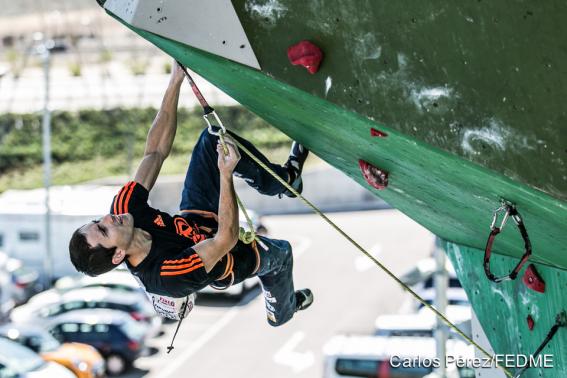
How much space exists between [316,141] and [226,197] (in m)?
0.63

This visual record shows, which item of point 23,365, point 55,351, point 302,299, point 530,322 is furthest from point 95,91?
point 530,322

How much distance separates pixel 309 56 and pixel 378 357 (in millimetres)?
10895

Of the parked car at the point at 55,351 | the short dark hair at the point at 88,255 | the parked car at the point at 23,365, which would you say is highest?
the parked car at the point at 55,351

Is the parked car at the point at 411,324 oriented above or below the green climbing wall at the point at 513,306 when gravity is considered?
above

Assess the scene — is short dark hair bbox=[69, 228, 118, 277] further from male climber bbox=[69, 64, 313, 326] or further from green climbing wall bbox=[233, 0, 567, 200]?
green climbing wall bbox=[233, 0, 567, 200]

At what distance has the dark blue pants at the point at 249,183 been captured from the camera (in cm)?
476

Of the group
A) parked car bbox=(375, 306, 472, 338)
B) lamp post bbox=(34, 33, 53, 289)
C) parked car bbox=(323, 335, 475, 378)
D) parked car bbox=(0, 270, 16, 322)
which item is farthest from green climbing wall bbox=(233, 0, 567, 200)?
parked car bbox=(0, 270, 16, 322)

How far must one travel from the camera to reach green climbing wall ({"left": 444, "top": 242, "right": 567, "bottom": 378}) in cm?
454

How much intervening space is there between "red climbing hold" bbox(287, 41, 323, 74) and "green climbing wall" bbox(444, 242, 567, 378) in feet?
6.16

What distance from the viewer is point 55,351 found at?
1509cm

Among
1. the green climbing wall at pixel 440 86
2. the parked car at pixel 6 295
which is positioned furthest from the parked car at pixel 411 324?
the green climbing wall at pixel 440 86

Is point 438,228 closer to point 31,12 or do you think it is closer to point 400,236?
point 400,236

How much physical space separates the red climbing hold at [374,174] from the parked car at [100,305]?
41.6ft

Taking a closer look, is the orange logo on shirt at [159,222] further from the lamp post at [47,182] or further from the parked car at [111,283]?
the lamp post at [47,182]
